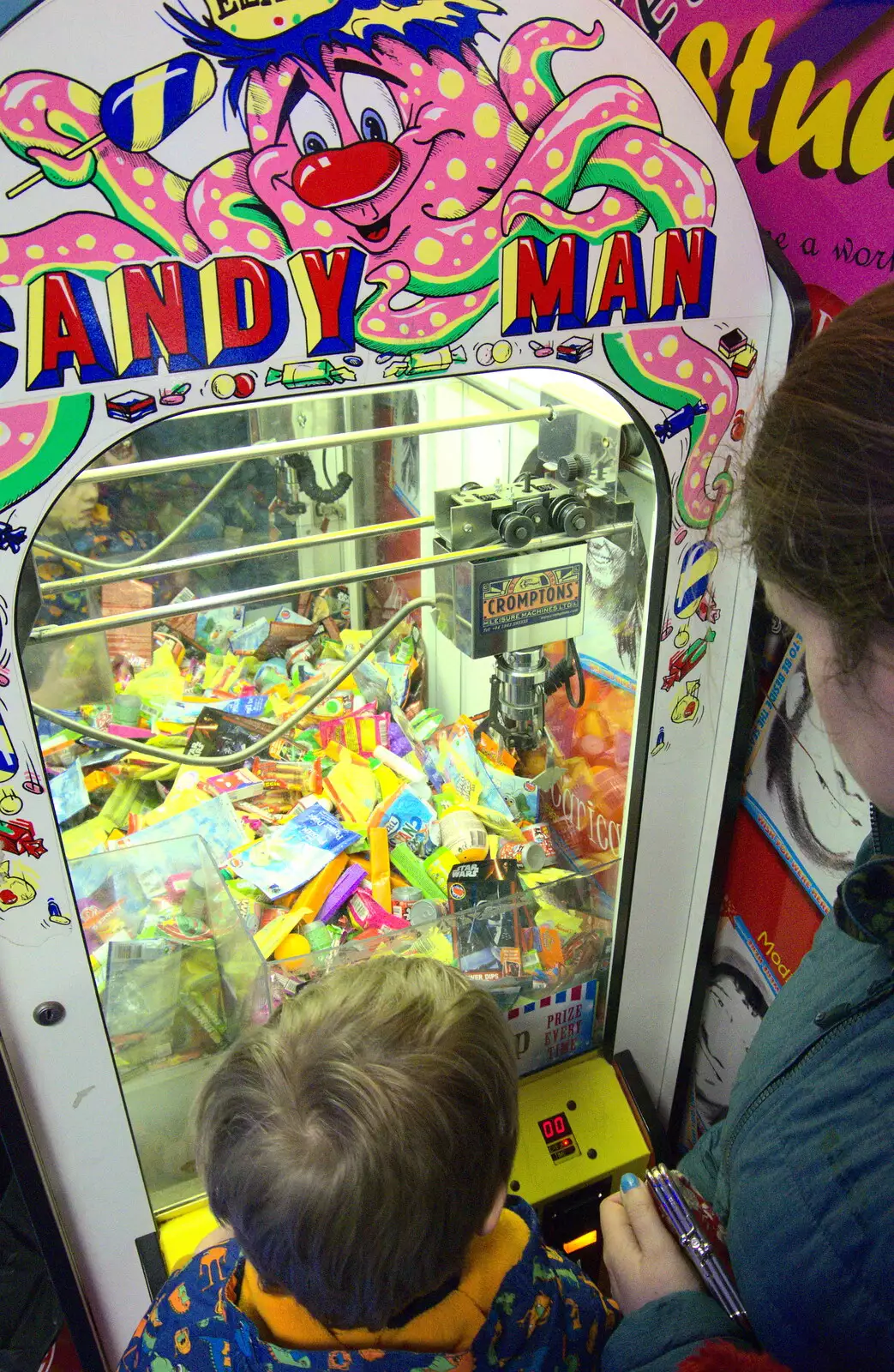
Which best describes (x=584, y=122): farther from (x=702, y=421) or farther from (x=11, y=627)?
(x=11, y=627)

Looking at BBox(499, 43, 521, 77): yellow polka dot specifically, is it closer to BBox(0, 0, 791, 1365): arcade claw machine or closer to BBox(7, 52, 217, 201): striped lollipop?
BBox(0, 0, 791, 1365): arcade claw machine

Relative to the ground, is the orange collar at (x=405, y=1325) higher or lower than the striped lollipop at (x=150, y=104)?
lower

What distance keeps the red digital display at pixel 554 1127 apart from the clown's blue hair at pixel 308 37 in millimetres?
1658

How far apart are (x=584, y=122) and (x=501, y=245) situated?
16 centimetres

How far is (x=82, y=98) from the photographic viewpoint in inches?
34.5

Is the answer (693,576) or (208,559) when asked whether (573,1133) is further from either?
(208,559)

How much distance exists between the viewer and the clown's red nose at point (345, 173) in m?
0.98

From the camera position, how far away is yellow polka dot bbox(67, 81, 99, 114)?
87 centimetres

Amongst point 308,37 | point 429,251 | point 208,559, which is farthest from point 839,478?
point 208,559

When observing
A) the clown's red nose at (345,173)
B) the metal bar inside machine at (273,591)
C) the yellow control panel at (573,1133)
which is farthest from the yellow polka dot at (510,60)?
the yellow control panel at (573,1133)

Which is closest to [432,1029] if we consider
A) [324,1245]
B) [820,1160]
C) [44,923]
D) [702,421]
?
[324,1245]

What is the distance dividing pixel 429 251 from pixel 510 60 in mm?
207

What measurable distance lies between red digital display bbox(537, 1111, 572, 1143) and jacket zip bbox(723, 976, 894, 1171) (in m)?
0.66

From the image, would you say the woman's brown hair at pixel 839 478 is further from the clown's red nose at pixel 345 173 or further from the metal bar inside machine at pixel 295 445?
the metal bar inside machine at pixel 295 445
